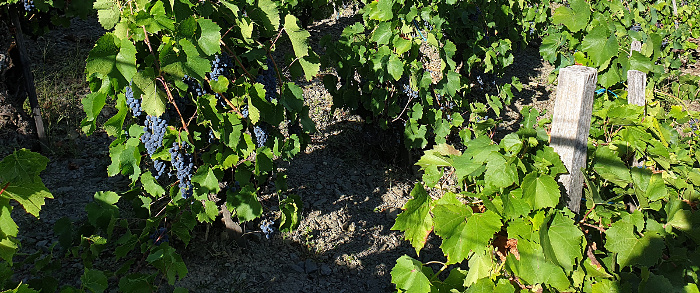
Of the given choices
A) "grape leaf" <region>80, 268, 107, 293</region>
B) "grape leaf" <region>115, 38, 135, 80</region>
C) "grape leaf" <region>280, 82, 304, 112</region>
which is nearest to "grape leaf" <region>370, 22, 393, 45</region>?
"grape leaf" <region>280, 82, 304, 112</region>

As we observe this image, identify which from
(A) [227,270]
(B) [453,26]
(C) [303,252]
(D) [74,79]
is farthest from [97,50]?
(B) [453,26]

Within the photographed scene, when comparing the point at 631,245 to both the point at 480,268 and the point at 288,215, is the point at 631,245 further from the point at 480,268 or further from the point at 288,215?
the point at 288,215

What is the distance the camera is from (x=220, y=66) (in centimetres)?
244

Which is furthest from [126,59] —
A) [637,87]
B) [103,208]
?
[637,87]

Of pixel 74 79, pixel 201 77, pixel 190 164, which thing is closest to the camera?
pixel 201 77

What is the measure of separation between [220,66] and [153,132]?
0.46 m

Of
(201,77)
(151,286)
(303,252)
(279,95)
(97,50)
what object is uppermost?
(97,50)

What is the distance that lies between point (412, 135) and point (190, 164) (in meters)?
2.06

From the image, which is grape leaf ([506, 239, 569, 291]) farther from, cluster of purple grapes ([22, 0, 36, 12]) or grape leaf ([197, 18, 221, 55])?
cluster of purple grapes ([22, 0, 36, 12])

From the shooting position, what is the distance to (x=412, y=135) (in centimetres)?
409

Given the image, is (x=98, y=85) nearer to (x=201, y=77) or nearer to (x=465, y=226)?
(x=201, y=77)

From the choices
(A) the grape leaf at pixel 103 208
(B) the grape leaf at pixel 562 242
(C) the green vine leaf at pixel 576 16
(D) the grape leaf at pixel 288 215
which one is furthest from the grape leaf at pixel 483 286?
(A) the grape leaf at pixel 103 208

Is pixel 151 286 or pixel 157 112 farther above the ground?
pixel 157 112

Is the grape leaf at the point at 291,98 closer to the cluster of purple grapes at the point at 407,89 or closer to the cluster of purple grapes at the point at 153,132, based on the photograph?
the cluster of purple grapes at the point at 153,132
